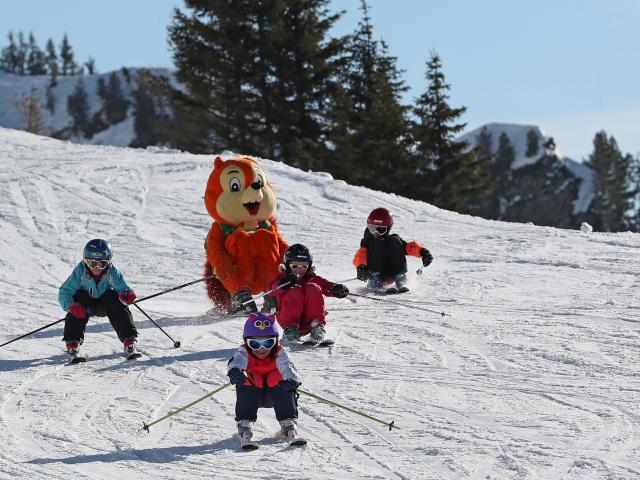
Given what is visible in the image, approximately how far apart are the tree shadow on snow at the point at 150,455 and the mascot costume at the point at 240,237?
139 inches

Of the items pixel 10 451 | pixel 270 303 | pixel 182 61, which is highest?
pixel 182 61

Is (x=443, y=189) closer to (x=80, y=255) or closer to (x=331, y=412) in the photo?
(x=80, y=255)

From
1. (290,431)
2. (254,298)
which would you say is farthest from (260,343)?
(254,298)

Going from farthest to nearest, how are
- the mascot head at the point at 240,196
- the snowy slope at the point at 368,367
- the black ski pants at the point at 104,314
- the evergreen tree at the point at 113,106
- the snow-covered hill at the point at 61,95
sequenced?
the snow-covered hill at the point at 61,95 → the evergreen tree at the point at 113,106 → the mascot head at the point at 240,196 → the black ski pants at the point at 104,314 → the snowy slope at the point at 368,367

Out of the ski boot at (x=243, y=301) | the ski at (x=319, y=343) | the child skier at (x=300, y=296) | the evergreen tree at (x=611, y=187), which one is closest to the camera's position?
the ski at (x=319, y=343)

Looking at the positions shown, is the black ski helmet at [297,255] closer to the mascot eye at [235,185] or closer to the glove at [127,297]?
the glove at [127,297]

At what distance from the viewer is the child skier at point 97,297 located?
24.8 ft

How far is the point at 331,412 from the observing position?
596 centimetres

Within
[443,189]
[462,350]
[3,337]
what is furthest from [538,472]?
[443,189]

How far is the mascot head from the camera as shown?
9.51 meters

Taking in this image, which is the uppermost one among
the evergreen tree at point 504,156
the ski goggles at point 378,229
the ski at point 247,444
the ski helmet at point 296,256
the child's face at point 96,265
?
the evergreen tree at point 504,156

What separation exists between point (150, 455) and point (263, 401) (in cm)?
69

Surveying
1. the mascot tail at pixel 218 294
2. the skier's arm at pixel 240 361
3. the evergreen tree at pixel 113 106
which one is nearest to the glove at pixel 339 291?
the mascot tail at pixel 218 294

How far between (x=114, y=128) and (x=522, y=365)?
263 ft
